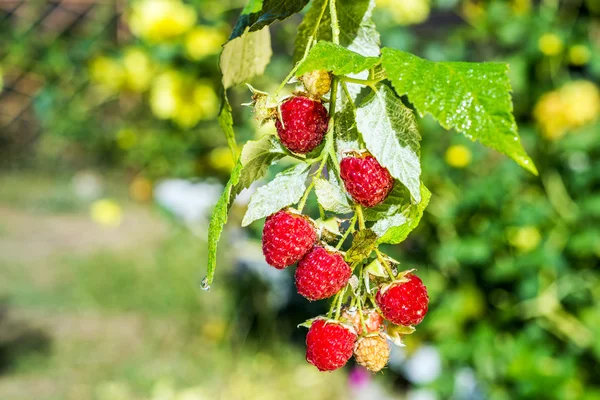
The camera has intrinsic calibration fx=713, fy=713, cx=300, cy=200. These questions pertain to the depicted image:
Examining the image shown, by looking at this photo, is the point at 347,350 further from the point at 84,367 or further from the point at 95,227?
the point at 95,227

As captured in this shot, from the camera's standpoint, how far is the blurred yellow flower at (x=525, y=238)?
168cm

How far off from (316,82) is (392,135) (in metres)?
0.05

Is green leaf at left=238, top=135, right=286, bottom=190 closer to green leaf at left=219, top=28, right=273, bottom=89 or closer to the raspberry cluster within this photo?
the raspberry cluster

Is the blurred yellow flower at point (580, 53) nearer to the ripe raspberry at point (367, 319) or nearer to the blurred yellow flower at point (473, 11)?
the blurred yellow flower at point (473, 11)

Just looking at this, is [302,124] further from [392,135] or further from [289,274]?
[289,274]

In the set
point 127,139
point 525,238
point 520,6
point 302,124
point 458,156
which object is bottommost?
point 127,139

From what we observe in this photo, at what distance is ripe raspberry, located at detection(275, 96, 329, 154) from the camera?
336 mm

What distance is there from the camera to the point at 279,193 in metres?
0.36

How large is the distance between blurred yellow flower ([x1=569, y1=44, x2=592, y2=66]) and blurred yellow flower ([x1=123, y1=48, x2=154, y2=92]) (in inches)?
42.4

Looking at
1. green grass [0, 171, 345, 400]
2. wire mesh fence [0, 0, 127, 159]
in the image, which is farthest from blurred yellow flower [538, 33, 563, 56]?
wire mesh fence [0, 0, 127, 159]

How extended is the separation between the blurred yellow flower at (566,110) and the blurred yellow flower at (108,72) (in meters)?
1.11

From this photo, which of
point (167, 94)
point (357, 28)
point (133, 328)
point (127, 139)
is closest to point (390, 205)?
point (357, 28)

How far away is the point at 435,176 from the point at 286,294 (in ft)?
2.31

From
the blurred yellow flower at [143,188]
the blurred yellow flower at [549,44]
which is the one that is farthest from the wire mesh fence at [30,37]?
the blurred yellow flower at [549,44]
